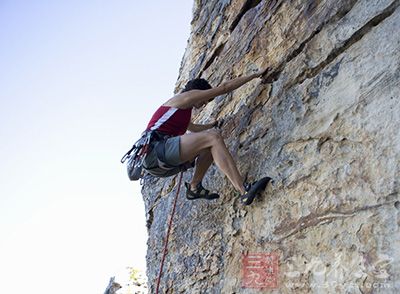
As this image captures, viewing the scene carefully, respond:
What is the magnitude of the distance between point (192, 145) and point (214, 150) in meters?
0.25

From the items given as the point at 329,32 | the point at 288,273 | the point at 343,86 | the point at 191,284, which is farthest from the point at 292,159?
the point at 191,284

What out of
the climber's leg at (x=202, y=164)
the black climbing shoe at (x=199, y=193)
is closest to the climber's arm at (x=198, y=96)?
the climber's leg at (x=202, y=164)

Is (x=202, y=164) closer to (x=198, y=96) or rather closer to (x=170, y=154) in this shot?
(x=170, y=154)

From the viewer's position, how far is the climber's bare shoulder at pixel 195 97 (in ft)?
13.5

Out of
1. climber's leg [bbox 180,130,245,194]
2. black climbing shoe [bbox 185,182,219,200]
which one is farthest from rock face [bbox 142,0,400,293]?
climber's leg [bbox 180,130,245,194]

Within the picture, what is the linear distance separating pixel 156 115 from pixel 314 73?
1.83 m

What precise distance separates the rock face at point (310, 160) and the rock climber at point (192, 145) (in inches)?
11.8

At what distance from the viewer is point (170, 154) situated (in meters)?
3.98

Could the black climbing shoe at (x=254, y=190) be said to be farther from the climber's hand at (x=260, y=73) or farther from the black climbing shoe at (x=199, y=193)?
the climber's hand at (x=260, y=73)

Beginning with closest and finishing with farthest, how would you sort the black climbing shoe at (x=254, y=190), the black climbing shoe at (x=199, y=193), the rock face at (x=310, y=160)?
1. the rock face at (x=310, y=160)
2. the black climbing shoe at (x=254, y=190)
3. the black climbing shoe at (x=199, y=193)

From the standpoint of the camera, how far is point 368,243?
2689 millimetres

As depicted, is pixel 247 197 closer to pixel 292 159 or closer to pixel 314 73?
pixel 292 159

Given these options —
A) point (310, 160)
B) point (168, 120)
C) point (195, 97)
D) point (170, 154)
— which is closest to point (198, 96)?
point (195, 97)

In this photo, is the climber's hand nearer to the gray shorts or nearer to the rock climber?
the rock climber
